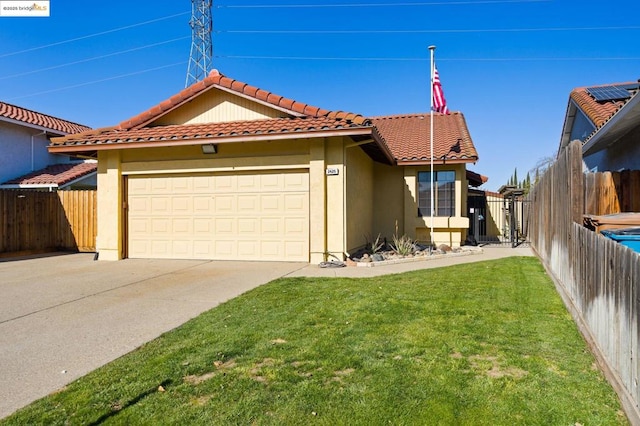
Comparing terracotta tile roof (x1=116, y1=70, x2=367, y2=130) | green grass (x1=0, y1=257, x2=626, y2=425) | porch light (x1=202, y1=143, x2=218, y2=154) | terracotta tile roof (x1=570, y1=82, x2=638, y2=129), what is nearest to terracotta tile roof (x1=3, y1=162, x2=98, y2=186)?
terracotta tile roof (x1=116, y1=70, x2=367, y2=130)

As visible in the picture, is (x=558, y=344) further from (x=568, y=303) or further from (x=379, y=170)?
(x=379, y=170)

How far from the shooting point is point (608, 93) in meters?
12.9

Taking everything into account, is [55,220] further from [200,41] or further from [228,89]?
[200,41]

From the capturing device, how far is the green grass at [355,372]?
9.99ft

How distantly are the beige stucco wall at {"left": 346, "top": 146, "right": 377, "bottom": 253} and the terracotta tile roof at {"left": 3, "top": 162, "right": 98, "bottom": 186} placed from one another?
12.6m

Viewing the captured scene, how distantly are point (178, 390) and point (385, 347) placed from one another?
2084mm

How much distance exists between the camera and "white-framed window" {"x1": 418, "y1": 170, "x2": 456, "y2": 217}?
1445 centimetres

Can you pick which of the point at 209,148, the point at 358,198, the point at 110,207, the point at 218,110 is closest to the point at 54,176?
the point at 110,207

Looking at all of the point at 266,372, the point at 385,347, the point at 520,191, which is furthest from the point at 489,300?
the point at 520,191

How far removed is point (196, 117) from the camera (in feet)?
40.2

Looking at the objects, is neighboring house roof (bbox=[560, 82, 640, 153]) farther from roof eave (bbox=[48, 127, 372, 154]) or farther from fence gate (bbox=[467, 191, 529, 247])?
roof eave (bbox=[48, 127, 372, 154])


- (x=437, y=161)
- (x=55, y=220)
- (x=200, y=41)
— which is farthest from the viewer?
(x=200, y=41)

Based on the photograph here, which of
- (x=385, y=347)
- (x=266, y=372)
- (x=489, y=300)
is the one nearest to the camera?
(x=266, y=372)

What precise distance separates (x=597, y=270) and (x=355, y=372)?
2.63 meters
